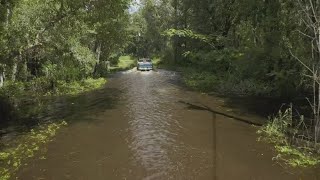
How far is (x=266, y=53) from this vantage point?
67.2ft

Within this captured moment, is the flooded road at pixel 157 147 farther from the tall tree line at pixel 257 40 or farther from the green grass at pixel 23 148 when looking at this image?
the tall tree line at pixel 257 40

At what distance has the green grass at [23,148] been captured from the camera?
9.99 m

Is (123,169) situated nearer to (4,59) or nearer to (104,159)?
(104,159)

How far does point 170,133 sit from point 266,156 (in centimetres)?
384

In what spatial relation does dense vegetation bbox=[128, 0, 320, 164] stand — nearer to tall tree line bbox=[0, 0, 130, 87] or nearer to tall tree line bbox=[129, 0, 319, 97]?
tall tree line bbox=[129, 0, 319, 97]

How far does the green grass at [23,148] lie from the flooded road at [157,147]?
30cm

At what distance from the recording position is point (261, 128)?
13.8 meters

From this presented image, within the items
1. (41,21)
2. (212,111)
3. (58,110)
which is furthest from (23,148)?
(212,111)

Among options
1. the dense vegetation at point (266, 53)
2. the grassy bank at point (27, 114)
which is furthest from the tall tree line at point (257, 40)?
the grassy bank at point (27, 114)

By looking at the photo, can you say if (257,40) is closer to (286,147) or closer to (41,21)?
(286,147)

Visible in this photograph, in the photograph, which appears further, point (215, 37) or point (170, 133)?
point (215, 37)

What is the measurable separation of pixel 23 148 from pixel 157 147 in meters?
4.26

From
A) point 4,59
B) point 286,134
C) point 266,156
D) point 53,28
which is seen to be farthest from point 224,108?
point 4,59

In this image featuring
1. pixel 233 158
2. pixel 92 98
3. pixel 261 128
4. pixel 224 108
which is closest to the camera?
pixel 233 158
